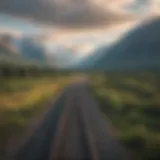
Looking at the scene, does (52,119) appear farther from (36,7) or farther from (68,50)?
(36,7)

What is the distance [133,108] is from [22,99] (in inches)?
38.0

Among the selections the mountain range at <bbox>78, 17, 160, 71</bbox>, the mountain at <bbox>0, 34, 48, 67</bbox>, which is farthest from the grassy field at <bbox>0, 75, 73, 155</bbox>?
the mountain range at <bbox>78, 17, 160, 71</bbox>

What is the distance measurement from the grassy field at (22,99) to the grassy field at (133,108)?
0.36m

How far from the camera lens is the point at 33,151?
2.71 m

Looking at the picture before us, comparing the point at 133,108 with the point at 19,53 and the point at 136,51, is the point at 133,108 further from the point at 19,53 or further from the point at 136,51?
the point at 19,53

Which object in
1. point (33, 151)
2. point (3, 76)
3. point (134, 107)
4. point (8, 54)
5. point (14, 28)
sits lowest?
point (33, 151)

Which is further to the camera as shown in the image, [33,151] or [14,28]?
[14,28]

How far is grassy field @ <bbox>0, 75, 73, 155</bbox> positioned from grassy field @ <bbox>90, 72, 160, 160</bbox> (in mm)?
363

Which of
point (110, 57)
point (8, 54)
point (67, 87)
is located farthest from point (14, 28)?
point (110, 57)

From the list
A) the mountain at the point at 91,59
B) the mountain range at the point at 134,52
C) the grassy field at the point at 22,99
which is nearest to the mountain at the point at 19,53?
the grassy field at the point at 22,99

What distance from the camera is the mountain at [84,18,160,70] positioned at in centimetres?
277

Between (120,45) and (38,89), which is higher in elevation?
(120,45)

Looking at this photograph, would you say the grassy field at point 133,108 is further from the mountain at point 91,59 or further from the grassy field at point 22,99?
the grassy field at point 22,99

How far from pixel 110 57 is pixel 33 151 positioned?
1043mm
